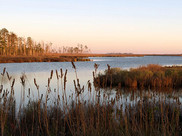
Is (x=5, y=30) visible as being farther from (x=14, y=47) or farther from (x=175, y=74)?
(x=175, y=74)

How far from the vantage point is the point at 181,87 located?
54.8 ft

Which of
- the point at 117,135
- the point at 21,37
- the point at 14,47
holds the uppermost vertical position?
the point at 21,37

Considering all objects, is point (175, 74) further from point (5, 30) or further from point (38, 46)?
point (38, 46)

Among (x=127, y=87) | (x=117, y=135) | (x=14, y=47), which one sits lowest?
(x=127, y=87)

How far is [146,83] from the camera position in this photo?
1753 cm

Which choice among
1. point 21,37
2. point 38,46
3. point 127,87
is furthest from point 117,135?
point 38,46

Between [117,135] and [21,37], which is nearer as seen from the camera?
[117,135]

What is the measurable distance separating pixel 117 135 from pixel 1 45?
8870 centimetres

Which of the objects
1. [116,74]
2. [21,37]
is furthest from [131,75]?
[21,37]

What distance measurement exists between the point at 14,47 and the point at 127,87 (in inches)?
3456

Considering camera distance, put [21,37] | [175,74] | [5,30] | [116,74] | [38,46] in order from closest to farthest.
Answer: [175,74] < [116,74] < [5,30] < [21,37] < [38,46]

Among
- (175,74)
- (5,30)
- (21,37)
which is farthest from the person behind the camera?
(21,37)

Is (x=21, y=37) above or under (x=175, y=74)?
above

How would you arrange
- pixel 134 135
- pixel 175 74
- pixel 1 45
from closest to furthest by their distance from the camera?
pixel 134 135, pixel 175 74, pixel 1 45
